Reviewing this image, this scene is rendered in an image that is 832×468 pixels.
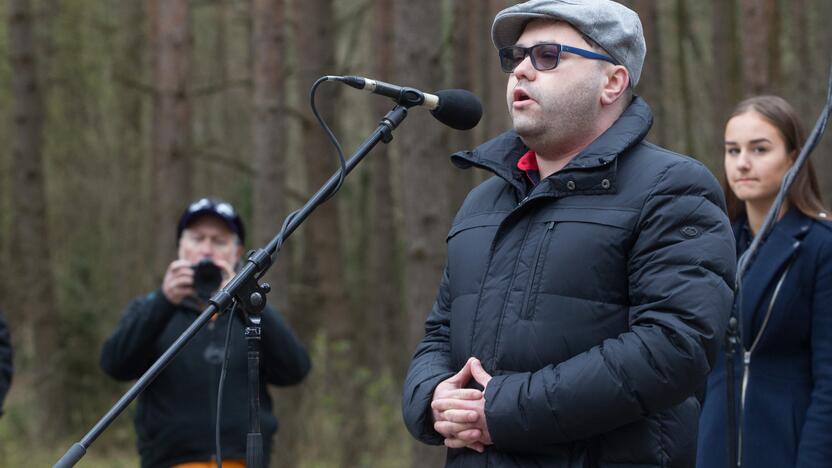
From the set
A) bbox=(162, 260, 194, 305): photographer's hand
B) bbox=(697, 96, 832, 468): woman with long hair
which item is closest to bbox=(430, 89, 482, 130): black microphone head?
bbox=(697, 96, 832, 468): woman with long hair

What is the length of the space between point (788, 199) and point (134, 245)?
12.5 m

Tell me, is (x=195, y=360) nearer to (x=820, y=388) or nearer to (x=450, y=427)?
(x=450, y=427)

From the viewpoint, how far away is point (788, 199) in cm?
451

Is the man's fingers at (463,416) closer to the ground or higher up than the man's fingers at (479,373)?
closer to the ground

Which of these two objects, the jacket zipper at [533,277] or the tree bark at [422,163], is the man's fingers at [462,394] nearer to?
the jacket zipper at [533,277]

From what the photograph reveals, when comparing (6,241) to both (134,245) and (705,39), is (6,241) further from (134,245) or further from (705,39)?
(705,39)

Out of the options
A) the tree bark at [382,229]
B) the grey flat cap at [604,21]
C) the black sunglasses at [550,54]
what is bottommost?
the tree bark at [382,229]

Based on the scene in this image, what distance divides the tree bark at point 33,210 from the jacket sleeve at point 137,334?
7772 millimetres

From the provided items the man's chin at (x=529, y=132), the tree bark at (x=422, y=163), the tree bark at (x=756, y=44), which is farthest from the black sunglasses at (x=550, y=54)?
the tree bark at (x=756, y=44)

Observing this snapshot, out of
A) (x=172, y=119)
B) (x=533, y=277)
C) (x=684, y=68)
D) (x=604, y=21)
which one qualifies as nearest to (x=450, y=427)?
(x=533, y=277)

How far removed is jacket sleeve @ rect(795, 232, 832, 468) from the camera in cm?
410

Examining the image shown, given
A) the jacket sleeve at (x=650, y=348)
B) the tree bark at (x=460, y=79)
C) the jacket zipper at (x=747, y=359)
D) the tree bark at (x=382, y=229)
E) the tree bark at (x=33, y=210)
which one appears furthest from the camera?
the tree bark at (x=382, y=229)

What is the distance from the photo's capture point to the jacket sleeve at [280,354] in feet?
17.3

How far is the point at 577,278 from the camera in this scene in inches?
124
